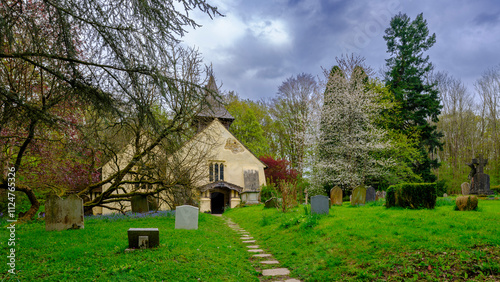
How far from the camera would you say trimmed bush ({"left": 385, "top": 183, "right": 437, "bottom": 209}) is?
32.4 feet

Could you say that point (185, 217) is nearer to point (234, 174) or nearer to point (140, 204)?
point (140, 204)

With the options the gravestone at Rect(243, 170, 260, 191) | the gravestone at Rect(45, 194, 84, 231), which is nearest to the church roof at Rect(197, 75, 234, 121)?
the gravestone at Rect(45, 194, 84, 231)

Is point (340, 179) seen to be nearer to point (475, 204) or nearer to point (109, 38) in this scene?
point (475, 204)

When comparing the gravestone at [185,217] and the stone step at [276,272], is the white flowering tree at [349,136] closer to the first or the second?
the gravestone at [185,217]

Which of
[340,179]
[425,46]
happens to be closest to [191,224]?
[340,179]

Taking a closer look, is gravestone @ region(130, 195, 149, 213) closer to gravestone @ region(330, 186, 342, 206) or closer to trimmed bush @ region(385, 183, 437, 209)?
gravestone @ region(330, 186, 342, 206)

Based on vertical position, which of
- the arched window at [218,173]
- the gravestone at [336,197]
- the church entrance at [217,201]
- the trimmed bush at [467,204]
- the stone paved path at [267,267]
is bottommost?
the church entrance at [217,201]

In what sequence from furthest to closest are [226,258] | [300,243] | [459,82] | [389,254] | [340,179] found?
[459,82], [340,179], [300,243], [226,258], [389,254]

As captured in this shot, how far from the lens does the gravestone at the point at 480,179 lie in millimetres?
15531

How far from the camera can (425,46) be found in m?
27.0

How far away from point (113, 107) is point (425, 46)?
29.6 m

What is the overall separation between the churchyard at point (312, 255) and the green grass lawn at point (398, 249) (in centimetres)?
1

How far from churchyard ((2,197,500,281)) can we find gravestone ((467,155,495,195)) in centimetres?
1004

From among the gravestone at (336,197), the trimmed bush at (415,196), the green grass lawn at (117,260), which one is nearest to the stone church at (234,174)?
the gravestone at (336,197)
